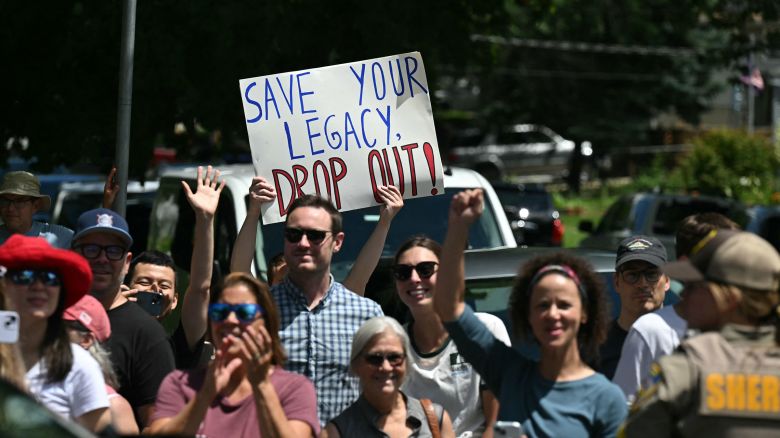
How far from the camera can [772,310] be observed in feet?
14.1

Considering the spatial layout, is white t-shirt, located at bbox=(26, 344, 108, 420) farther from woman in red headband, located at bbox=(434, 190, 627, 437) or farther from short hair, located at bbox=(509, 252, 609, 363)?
short hair, located at bbox=(509, 252, 609, 363)

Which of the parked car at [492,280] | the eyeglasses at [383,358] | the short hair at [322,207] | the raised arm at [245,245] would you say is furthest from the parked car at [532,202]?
the eyeglasses at [383,358]

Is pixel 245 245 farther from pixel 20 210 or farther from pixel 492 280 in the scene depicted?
pixel 492 280

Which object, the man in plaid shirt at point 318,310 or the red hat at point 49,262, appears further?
the man in plaid shirt at point 318,310

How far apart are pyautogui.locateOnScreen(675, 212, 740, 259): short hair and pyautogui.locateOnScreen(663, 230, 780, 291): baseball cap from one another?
1.30 metres

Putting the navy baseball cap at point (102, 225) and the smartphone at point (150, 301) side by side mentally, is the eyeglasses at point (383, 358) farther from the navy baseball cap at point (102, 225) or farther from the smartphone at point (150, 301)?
the smartphone at point (150, 301)

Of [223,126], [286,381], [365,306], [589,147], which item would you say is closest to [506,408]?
[286,381]

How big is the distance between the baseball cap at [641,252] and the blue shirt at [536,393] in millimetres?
1665

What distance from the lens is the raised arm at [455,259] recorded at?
5.04 m

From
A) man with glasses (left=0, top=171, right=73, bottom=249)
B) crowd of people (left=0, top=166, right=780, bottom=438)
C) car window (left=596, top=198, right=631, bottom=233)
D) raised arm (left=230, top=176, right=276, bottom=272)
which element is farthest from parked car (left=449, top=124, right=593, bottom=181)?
crowd of people (left=0, top=166, right=780, bottom=438)

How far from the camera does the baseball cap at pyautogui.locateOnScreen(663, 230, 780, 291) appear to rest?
4293 mm

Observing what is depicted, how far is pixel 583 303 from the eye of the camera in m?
5.08

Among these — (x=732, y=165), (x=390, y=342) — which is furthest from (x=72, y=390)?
(x=732, y=165)

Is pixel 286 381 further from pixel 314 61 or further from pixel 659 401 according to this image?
pixel 314 61
